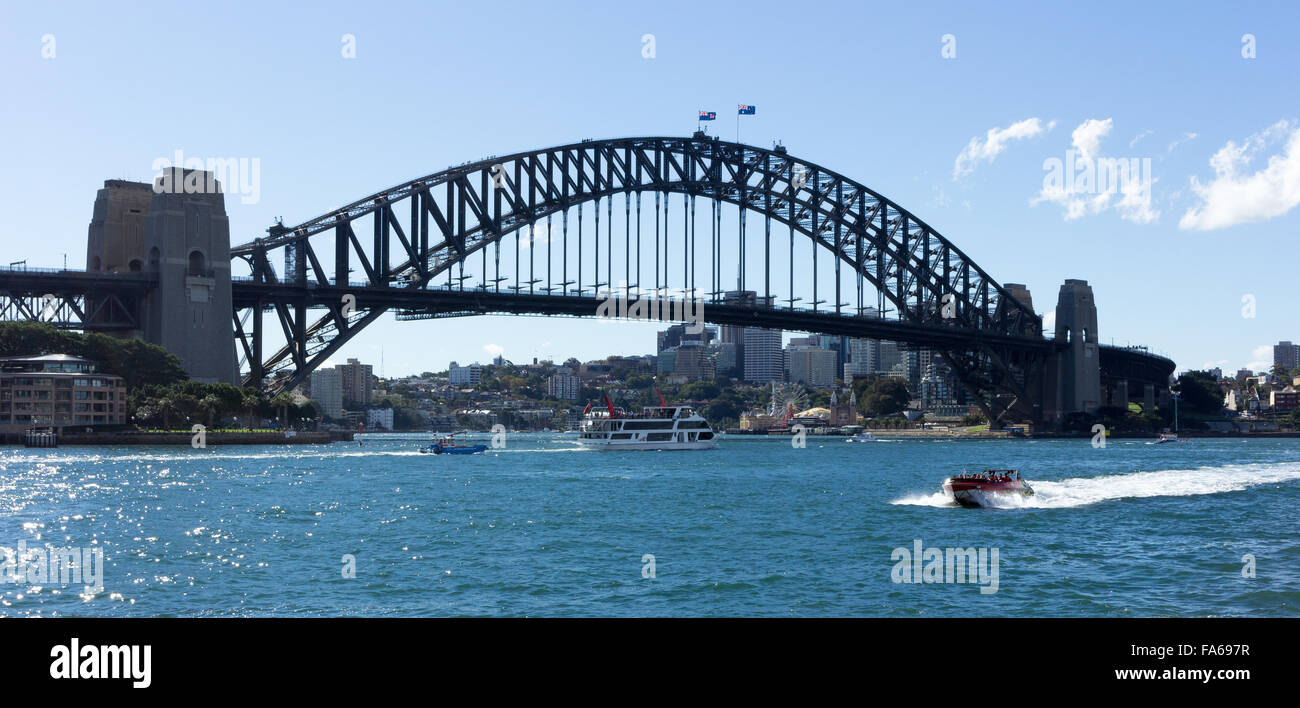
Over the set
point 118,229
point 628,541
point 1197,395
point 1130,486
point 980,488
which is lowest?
point 1130,486

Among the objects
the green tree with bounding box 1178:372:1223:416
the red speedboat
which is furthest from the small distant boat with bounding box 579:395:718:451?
the green tree with bounding box 1178:372:1223:416

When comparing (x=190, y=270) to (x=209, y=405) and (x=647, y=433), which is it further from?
(x=647, y=433)

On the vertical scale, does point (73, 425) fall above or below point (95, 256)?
below

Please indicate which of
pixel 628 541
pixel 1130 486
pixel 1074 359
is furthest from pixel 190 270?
pixel 1074 359

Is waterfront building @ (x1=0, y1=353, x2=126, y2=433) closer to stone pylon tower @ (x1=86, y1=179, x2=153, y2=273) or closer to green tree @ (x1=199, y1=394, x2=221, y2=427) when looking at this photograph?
green tree @ (x1=199, y1=394, x2=221, y2=427)

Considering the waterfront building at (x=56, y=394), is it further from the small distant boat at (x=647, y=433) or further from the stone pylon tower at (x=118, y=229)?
the small distant boat at (x=647, y=433)

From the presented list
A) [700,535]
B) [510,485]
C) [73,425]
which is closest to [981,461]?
[510,485]

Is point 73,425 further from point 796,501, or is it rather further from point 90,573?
point 90,573
